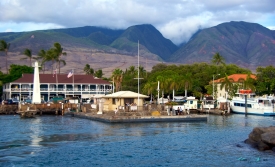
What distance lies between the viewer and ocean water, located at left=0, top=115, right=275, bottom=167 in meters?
33.9

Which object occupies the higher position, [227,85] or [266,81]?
[266,81]

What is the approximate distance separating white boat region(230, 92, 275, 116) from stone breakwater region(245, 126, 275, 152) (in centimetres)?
4521

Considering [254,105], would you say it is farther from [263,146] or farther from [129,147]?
[129,147]

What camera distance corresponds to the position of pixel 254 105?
286 ft

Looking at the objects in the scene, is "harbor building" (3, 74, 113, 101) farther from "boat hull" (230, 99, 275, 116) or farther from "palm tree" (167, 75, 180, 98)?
"boat hull" (230, 99, 275, 116)

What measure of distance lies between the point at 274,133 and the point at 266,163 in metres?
5.43

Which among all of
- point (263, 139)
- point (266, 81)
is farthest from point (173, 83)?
point (263, 139)

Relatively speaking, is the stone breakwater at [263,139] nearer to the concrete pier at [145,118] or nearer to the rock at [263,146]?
the rock at [263,146]

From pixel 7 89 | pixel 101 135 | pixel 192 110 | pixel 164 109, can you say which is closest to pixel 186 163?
pixel 101 135

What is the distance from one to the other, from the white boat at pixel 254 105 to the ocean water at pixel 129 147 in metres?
28.4

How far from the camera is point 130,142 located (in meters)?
44.3

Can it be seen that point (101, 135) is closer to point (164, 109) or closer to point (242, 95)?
point (164, 109)

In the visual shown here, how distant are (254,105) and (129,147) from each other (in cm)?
5217

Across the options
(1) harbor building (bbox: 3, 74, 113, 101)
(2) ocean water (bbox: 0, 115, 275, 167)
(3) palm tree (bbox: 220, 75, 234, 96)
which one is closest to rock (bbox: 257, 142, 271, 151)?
(2) ocean water (bbox: 0, 115, 275, 167)
